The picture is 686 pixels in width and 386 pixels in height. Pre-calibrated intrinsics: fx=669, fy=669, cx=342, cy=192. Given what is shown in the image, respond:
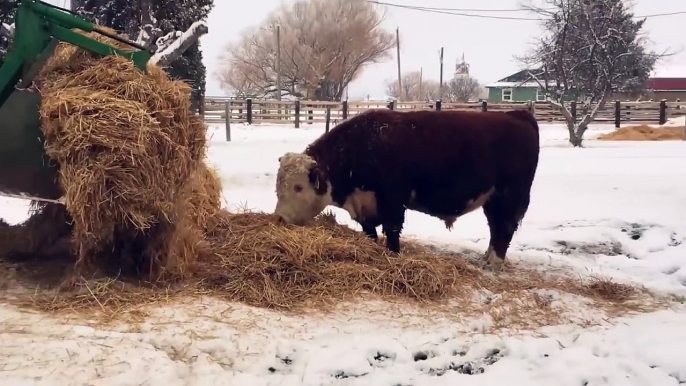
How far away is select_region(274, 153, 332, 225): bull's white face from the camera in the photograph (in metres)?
6.50

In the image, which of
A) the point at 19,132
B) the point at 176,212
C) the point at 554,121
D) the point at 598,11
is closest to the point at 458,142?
the point at 176,212

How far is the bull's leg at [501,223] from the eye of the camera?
6.74 m

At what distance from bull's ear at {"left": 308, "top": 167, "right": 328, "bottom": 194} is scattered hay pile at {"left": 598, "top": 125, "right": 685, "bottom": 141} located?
59.4 feet

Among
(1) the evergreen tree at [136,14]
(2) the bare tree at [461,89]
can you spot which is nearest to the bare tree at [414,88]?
(2) the bare tree at [461,89]

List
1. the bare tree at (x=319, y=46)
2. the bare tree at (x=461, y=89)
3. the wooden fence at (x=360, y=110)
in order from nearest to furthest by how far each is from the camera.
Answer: the wooden fence at (x=360, y=110) < the bare tree at (x=319, y=46) < the bare tree at (x=461, y=89)

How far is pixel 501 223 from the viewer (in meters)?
6.80

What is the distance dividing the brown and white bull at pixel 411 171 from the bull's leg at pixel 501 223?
0.01 m

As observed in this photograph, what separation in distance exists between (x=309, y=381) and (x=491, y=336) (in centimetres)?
146

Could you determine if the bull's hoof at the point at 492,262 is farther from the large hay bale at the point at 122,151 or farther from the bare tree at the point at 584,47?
the bare tree at the point at 584,47

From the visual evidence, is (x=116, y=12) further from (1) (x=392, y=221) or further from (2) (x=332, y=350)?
(2) (x=332, y=350)

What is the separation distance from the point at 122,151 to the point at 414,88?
77.2 metres

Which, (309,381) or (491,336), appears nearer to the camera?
(309,381)

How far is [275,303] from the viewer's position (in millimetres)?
5035

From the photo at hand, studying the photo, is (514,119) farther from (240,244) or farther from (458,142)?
(240,244)
